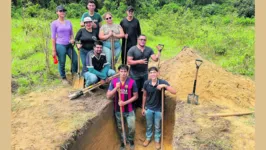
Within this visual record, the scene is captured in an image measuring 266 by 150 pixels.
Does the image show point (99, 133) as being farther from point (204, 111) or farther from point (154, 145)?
point (204, 111)

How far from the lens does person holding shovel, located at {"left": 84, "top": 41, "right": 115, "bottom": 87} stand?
724cm

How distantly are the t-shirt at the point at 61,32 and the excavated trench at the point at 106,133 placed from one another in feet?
7.36

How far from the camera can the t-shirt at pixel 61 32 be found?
25.6 ft

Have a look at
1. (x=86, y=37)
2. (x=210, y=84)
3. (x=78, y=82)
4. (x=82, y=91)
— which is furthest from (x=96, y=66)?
(x=210, y=84)

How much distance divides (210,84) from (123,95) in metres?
2.73

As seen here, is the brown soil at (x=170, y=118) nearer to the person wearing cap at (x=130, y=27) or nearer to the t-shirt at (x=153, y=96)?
the t-shirt at (x=153, y=96)

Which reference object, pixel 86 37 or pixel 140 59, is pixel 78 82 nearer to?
pixel 86 37

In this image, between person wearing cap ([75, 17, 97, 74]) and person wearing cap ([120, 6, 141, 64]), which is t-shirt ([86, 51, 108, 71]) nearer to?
person wearing cap ([75, 17, 97, 74])

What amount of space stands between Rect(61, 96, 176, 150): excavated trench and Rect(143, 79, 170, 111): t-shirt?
43.8 inches

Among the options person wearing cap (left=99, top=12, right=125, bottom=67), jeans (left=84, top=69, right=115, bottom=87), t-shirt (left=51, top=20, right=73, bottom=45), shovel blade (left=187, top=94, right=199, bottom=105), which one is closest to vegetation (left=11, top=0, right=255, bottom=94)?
t-shirt (left=51, top=20, right=73, bottom=45)

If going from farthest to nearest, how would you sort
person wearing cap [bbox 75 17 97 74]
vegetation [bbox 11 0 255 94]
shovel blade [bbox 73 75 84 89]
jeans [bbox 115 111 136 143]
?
vegetation [bbox 11 0 255 94] < shovel blade [bbox 73 75 84 89] < person wearing cap [bbox 75 17 97 74] < jeans [bbox 115 111 136 143]

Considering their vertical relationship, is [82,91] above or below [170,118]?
above

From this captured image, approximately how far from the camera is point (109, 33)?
7.71 meters

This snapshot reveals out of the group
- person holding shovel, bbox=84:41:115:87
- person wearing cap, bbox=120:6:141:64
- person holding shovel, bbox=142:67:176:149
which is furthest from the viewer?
person wearing cap, bbox=120:6:141:64
